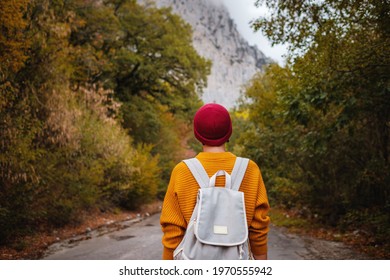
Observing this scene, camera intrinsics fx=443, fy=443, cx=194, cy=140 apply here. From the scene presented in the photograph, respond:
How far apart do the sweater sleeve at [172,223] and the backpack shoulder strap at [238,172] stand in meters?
0.34

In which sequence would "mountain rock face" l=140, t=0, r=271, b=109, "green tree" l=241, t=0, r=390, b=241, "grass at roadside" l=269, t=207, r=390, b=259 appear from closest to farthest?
"green tree" l=241, t=0, r=390, b=241
"grass at roadside" l=269, t=207, r=390, b=259
"mountain rock face" l=140, t=0, r=271, b=109

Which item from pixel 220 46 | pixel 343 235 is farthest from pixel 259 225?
pixel 220 46

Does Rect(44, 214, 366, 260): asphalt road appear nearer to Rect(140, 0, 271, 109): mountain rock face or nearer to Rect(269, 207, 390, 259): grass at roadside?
Rect(269, 207, 390, 259): grass at roadside

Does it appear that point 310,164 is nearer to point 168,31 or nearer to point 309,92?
point 309,92

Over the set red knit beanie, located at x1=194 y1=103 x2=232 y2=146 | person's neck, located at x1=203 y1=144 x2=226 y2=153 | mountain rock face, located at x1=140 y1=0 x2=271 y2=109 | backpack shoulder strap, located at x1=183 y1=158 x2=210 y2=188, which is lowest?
backpack shoulder strap, located at x1=183 y1=158 x2=210 y2=188

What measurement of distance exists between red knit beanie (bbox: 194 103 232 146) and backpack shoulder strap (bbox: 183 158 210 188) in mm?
183

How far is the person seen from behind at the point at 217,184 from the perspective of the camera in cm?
252

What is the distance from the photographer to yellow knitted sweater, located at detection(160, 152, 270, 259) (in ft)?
8.27

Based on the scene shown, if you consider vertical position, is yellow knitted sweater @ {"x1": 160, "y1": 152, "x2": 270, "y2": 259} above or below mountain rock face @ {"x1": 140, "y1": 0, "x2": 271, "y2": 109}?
below

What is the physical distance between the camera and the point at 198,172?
2.51 meters

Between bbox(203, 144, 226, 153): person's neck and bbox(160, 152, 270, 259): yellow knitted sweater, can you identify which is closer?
bbox(160, 152, 270, 259): yellow knitted sweater

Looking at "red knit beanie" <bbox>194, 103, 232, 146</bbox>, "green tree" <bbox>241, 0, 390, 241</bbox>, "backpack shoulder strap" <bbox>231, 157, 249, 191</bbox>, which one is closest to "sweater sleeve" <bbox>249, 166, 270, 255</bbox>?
"backpack shoulder strap" <bbox>231, 157, 249, 191</bbox>

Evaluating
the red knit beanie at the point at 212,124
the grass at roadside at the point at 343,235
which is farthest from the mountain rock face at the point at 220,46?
the red knit beanie at the point at 212,124

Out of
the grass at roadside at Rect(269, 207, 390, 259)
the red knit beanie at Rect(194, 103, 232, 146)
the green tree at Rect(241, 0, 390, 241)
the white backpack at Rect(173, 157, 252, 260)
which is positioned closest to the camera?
the white backpack at Rect(173, 157, 252, 260)
